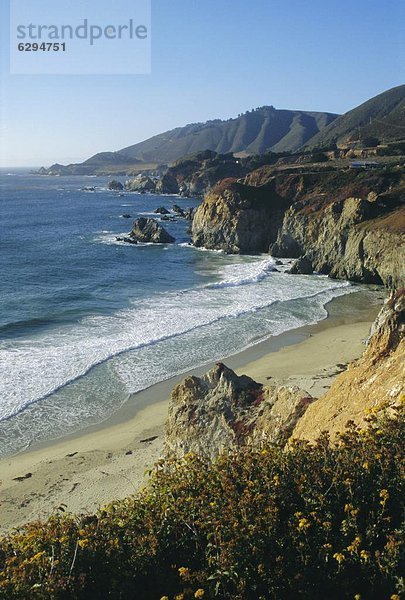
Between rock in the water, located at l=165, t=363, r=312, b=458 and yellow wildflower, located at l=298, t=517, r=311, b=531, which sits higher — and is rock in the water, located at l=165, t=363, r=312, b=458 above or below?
below

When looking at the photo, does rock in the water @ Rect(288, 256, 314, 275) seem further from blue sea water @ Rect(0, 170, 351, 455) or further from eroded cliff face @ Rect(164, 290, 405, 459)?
eroded cliff face @ Rect(164, 290, 405, 459)

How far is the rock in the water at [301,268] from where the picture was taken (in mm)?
46469

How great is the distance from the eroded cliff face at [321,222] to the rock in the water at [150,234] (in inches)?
139

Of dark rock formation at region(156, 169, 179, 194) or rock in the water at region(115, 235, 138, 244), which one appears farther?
dark rock formation at region(156, 169, 179, 194)

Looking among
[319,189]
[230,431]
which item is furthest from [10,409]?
[319,189]

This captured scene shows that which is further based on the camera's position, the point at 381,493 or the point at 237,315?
the point at 237,315

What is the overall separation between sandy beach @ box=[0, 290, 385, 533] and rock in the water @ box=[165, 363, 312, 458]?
270 cm

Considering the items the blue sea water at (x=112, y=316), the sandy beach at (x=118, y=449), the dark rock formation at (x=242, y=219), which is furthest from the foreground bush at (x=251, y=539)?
the dark rock formation at (x=242, y=219)

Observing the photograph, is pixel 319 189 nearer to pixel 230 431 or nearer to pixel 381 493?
pixel 230 431

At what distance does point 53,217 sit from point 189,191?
50.7 m

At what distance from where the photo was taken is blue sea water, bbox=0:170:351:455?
2222 cm

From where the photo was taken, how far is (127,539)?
7.36m

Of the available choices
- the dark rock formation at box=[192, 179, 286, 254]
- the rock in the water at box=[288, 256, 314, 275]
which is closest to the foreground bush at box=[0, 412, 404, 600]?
the rock in the water at box=[288, 256, 314, 275]

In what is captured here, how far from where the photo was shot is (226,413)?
1334 cm
